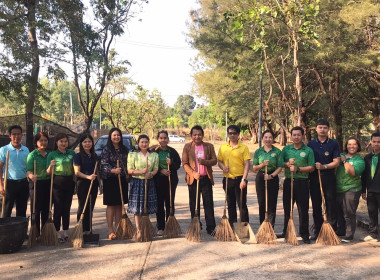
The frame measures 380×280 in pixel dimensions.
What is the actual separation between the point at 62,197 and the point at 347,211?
424 cm

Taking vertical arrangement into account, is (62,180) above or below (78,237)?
above

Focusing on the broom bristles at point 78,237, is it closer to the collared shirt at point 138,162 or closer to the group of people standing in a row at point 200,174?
the group of people standing in a row at point 200,174

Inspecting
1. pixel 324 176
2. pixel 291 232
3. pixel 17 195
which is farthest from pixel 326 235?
pixel 17 195

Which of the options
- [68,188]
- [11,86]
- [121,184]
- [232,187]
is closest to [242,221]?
[232,187]

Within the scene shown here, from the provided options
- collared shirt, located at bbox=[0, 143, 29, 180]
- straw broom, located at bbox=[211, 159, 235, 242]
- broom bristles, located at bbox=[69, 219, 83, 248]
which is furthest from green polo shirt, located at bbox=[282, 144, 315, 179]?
collared shirt, located at bbox=[0, 143, 29, 180]

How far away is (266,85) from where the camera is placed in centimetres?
1928

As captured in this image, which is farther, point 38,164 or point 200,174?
point 200,174

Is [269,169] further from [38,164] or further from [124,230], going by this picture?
[38,164]

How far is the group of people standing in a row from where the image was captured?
5387mm

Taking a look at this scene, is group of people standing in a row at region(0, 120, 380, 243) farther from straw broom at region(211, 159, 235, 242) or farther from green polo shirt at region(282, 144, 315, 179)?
straw broom at region(211, 159, 235, 242)

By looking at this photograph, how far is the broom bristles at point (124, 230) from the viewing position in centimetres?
559

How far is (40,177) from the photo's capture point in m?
5.36

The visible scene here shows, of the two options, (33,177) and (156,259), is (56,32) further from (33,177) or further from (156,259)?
(156,259)

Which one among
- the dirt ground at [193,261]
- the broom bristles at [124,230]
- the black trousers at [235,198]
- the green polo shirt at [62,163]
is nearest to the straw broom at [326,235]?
the dirt ground at [193,261]
